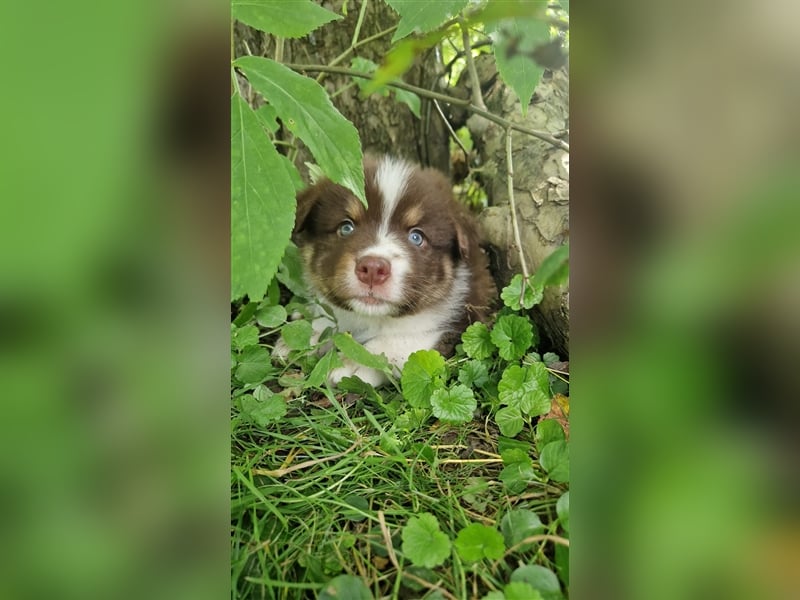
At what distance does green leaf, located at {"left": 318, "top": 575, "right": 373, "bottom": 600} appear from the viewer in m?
0.84

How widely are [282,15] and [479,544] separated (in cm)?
82

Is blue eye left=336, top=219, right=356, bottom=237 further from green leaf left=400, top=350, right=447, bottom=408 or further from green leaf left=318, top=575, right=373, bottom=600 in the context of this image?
green leaf left=318, top=575, right=373, bottom=600

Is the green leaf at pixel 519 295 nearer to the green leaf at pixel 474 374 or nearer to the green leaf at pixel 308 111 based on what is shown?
the green leaf at pixel 474 374

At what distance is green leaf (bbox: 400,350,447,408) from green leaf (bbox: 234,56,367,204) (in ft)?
1.16

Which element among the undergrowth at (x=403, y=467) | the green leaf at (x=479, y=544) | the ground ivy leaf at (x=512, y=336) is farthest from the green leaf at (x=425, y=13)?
the green leaf at (x=479, y=544)

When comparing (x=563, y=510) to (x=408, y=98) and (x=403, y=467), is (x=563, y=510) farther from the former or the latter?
(x=408, y=98)

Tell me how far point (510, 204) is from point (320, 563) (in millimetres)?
738

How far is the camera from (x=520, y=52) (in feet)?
2.85

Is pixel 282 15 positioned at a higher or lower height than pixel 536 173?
higher
